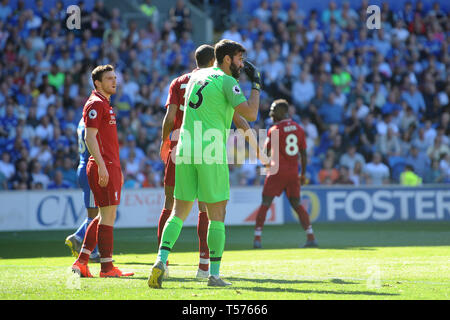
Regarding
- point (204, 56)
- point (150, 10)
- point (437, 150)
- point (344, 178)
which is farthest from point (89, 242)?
point (150, 10)

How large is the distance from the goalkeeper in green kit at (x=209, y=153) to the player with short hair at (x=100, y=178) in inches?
45.4

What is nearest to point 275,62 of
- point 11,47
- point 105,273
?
point 11,47

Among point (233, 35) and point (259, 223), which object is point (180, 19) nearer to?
point (233, 35)

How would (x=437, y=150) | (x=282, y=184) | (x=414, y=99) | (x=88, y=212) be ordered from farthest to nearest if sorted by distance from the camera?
1. (x=414, y=99)
2. (x=437, y=150)
3. (x=282, y=184)
4. (x=88, y=212)

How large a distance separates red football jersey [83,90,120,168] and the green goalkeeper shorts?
1282 millimetres

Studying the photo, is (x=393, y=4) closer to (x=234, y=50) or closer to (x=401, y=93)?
(x=401, y=93)

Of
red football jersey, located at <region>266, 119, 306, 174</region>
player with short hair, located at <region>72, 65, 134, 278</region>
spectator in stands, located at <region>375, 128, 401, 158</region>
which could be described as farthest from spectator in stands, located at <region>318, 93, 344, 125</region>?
player with short hair, located at <region>72, 65, 134, 278</region>

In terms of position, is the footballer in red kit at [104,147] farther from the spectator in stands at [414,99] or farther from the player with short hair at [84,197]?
the spectator in stands at [414,99]

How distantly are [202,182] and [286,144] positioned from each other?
606 centimetres

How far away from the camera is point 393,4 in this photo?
87.6 ft

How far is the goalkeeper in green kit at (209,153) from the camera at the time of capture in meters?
7.48

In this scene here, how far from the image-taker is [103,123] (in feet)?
28.3

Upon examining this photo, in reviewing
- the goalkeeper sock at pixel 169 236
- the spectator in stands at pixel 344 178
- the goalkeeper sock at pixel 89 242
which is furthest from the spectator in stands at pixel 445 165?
the goalkeeper sock at pixel 169 236
